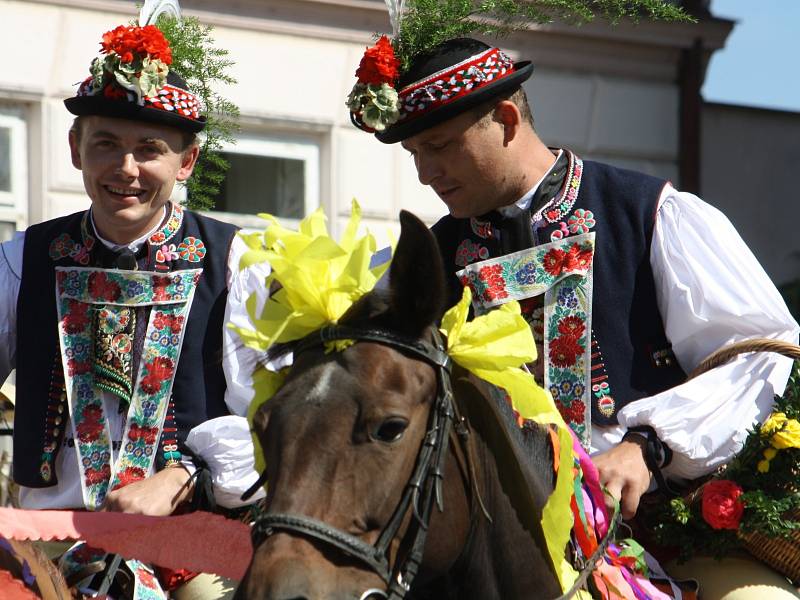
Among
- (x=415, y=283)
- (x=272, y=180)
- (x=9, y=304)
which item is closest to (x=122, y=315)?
(x=9, y=304)

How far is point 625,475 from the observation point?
350cm

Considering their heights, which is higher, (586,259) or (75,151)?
(75,151)

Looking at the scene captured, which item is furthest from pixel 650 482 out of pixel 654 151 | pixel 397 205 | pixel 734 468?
pixel 654 151

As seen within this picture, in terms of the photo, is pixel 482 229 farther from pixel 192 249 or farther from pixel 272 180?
pixel 272 180

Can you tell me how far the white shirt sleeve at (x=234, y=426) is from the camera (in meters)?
3.91

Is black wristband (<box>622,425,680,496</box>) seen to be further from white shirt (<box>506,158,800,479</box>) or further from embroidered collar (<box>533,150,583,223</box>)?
embroidered collar (<box>533,150,583,223</box>)

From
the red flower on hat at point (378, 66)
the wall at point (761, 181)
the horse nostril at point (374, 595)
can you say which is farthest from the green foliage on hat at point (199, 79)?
the wall at point (761, 181)

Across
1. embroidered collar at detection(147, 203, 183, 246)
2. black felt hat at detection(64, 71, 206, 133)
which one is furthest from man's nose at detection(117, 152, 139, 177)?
embroidered collar at detection(147, 203, 183, 246)

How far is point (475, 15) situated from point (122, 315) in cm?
149

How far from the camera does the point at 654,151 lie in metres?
10.9

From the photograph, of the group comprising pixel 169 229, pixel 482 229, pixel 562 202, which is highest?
pixel 562 202

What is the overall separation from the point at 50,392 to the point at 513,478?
182 cm

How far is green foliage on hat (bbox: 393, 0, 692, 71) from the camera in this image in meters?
4.04

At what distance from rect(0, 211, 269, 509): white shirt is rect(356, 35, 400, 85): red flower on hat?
76 cm
